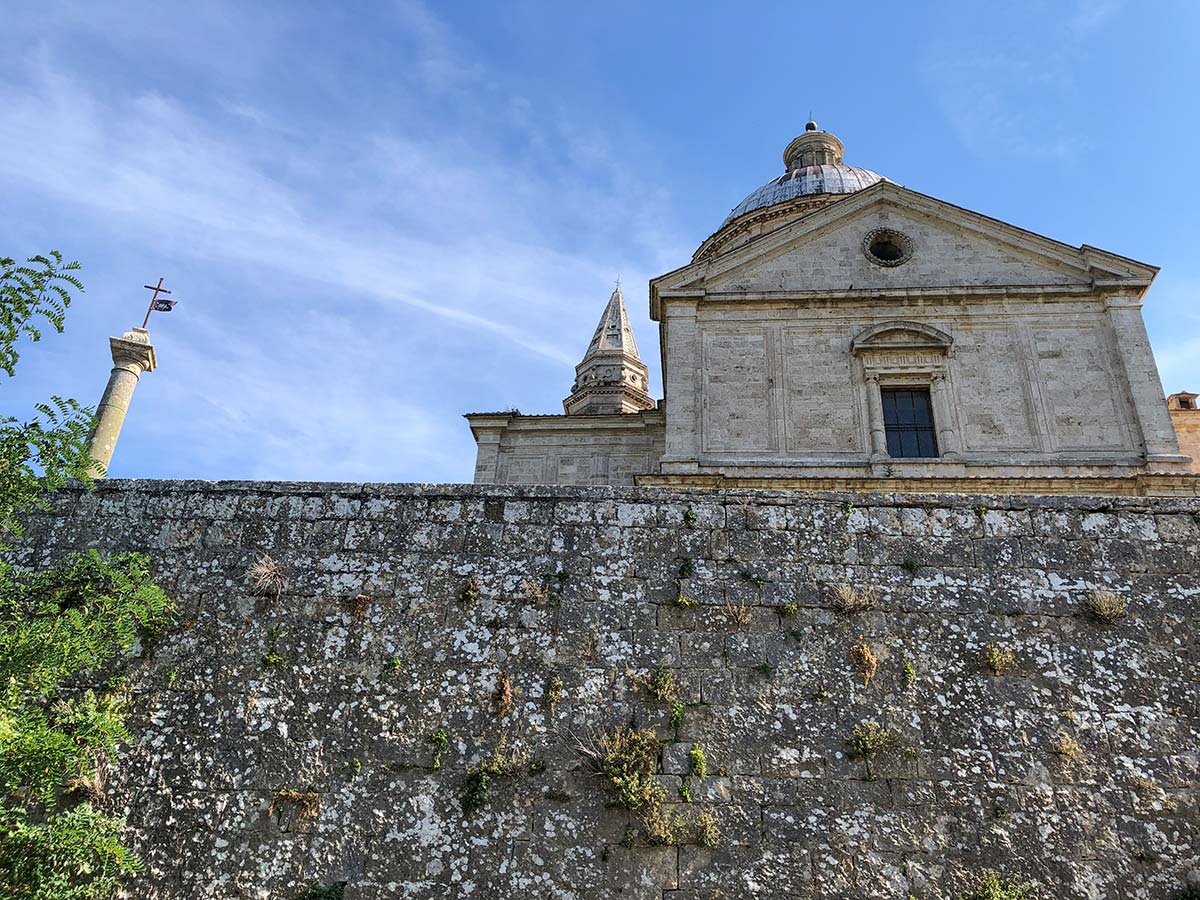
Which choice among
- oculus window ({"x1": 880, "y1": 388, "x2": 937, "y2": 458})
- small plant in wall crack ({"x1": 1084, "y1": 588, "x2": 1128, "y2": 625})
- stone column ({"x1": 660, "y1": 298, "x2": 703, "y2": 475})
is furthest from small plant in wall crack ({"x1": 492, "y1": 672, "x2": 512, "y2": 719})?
oculus window ({"x1": 880, "y1": 388, "x2": 937, "y2": 458})

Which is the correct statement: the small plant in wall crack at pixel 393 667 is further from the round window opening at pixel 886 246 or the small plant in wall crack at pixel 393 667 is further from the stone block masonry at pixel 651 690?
the round window opening at pixel 886 246

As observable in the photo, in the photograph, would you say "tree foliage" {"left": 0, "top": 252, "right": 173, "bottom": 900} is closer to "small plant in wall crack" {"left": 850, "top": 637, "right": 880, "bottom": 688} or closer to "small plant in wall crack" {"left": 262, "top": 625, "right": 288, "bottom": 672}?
"small plant in wall crack" {"left": 262, "top": 625, "right": 288, "bottom": 672}

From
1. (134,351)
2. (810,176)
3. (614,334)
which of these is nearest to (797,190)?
(810,176)

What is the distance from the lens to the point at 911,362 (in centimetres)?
1549

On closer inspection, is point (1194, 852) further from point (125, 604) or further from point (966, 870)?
point (125, 604)

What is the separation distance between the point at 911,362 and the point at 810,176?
14359mm

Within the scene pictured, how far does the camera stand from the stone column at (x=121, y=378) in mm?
13656

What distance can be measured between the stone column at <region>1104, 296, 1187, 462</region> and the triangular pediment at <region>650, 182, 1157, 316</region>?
704 millimetres

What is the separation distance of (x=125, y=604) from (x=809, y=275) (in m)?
14.6

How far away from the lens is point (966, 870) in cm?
425

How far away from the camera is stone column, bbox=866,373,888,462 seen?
14.6 metres

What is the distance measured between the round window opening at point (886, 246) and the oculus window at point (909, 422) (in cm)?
309

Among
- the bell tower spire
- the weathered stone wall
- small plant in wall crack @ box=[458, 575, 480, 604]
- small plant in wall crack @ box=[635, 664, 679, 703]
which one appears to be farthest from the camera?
the bell tower spire

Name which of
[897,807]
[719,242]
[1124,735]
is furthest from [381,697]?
[719,242]
